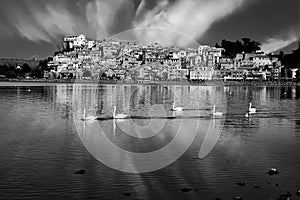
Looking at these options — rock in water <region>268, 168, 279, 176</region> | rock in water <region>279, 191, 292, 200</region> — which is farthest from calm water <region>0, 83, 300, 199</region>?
rock in water <region>279, 191, 292, 200</region>

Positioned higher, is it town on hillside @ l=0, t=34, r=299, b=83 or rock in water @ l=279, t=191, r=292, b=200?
town on hillside @ l=0, t=34, r=299, b=83

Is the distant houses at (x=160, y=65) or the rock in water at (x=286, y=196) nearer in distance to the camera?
the rock in water at (x=286, y=196)

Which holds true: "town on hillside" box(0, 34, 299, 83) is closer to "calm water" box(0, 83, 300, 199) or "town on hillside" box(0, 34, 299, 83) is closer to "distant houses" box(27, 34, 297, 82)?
"distant houses" box(27, 34, 297, 82)

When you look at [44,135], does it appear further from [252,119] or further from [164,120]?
[252,119]

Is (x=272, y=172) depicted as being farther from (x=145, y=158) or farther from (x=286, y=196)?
(x=145, y=158)

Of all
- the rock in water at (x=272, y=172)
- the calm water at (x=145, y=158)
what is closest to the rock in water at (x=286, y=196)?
the calm water at (x=145, y=158)

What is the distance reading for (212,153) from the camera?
15.9 meters

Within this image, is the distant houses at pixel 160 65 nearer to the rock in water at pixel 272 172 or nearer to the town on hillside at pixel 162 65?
the town on hillside at pixel 162 65

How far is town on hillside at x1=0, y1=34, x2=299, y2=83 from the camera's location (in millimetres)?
151875

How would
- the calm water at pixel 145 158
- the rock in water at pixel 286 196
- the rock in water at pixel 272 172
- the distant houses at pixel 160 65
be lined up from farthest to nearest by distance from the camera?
the distant houses at pixel 160 65
the rock in water at pixel 272 172
the calm water at pixel 145 158
the rock in water at pixel 286 196

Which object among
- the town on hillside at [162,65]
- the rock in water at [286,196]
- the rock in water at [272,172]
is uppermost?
the town on hillside at [162,65]

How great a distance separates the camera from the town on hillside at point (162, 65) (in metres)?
152

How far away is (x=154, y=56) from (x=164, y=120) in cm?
15531

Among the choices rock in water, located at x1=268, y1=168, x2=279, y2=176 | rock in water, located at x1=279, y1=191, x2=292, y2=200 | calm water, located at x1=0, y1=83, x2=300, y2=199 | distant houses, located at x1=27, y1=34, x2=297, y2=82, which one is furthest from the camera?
distant houses, located at x1=27, y1=34, x2=297, y2=82
